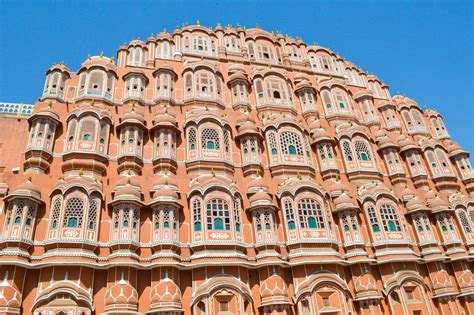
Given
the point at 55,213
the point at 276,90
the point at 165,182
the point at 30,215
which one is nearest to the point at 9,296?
the point at 30,215

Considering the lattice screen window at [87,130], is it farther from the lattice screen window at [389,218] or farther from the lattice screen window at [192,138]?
the lattice screen window at [389,218]

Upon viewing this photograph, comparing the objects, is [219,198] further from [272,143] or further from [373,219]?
[373,219]

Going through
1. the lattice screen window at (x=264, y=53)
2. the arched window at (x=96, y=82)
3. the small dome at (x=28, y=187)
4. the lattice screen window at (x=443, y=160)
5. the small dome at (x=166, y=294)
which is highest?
the lattice screen window at (x=264, y=53)

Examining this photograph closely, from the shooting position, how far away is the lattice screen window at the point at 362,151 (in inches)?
1113

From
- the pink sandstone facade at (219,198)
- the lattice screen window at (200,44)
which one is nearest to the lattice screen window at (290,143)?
the pink sandstone facade at (219,198)

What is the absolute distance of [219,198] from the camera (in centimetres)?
2211

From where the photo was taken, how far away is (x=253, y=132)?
26.0m

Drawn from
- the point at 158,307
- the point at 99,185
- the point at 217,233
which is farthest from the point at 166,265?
the point at 99,185

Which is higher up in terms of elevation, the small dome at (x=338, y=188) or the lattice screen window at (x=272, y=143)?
the lattice screen window at (x=272, y=143)

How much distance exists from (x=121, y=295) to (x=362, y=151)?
67.2 feet

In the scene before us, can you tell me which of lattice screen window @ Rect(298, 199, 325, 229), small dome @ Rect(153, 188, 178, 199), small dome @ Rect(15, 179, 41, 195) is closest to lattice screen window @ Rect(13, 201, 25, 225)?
small dome @ Rect(15, 179, 41, 195)

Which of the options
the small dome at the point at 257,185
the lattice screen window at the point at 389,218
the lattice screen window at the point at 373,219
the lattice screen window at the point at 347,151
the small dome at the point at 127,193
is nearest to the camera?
the small dome at the point at 127,193

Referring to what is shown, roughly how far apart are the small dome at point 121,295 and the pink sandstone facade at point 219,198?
0.07m

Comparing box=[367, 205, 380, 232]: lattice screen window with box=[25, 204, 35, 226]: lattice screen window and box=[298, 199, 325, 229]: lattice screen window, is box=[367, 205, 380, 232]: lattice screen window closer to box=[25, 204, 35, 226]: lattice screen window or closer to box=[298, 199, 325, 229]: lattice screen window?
box=[298, 199, 325, 229]: lattice screen window
